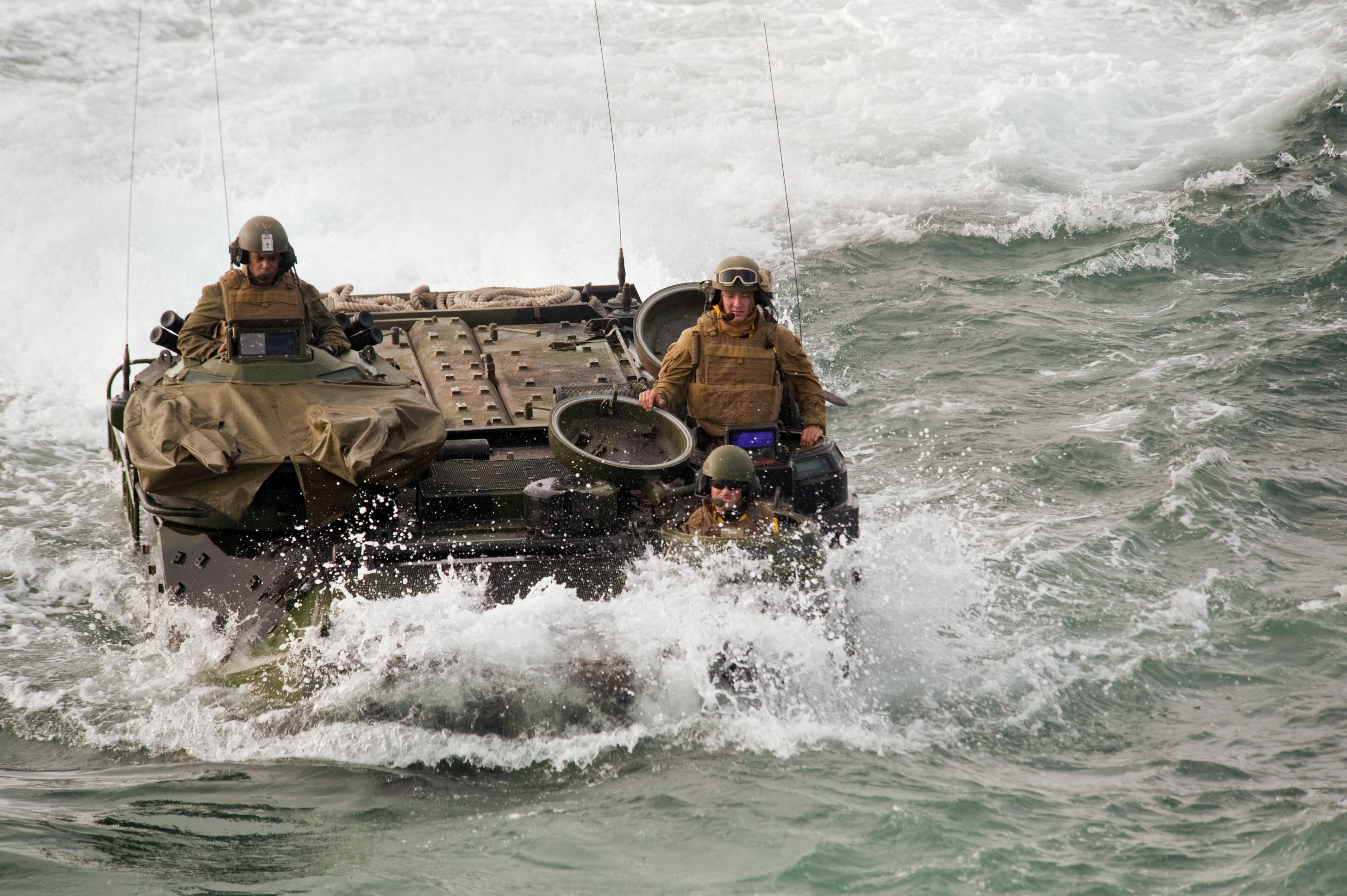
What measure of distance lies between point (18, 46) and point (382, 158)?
637 cm

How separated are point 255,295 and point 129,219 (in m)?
3.77

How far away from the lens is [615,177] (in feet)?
50.9

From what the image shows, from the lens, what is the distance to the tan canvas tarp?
7.43 m

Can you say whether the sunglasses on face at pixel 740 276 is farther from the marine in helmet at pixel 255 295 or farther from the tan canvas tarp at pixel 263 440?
the marine in helmet at pixel 255 295

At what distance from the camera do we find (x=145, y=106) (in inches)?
797

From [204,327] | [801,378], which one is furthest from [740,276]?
[204,327]

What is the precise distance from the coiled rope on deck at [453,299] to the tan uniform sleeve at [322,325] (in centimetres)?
188

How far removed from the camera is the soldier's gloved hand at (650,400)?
8.12 metres

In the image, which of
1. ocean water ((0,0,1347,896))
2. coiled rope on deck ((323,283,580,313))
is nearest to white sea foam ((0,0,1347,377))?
ocean water ((0,0,1347,896))

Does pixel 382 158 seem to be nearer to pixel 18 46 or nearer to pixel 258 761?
pixel 18 46

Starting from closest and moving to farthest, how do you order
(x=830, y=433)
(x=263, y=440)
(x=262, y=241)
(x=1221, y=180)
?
(x=263, y=440)
(x=262, y=241)
(x=830, y=433)
(x=1221, y=180)

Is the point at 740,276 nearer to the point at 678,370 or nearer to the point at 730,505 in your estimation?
the point at 678,370

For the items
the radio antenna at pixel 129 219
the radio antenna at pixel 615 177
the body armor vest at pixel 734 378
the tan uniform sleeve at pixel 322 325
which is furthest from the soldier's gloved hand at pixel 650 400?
the radio antenna at pixel 129 219

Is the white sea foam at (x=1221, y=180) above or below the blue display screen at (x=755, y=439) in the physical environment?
above
